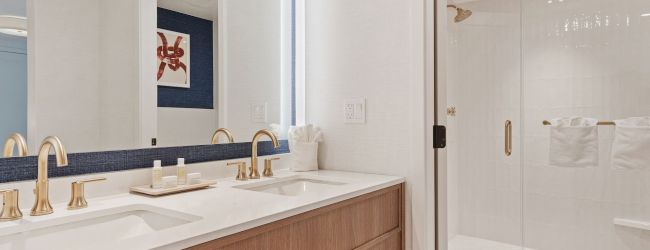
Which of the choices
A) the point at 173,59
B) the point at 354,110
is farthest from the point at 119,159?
the point at 354,110

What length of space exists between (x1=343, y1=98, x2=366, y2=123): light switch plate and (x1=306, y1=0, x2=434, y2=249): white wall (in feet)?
0.08

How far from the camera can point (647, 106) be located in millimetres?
2568

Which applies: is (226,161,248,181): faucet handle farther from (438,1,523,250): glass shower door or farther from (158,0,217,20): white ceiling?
(438,1,523,250): glass shower door

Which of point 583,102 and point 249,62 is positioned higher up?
point 249,62

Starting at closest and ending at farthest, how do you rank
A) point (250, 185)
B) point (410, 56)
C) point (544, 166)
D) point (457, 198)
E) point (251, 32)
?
point (250, 185)
point (410, 56)
point (251, 32)
point (544, 166)
point (457, 198)

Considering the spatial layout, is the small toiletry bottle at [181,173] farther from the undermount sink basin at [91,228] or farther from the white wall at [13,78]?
the white wall at [13,78]

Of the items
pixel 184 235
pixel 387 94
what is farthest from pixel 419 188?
pixel 184 235

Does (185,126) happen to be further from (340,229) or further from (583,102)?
(583,102)

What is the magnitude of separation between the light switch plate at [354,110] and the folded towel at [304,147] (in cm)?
17

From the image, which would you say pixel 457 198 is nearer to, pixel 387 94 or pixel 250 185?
pixel 387 94

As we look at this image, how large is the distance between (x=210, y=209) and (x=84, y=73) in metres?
0.58

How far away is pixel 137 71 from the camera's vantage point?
1281 millimetres

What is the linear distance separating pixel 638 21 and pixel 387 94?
2.17 meters

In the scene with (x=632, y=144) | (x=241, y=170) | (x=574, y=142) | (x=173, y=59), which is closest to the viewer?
(x=173, y=59)
